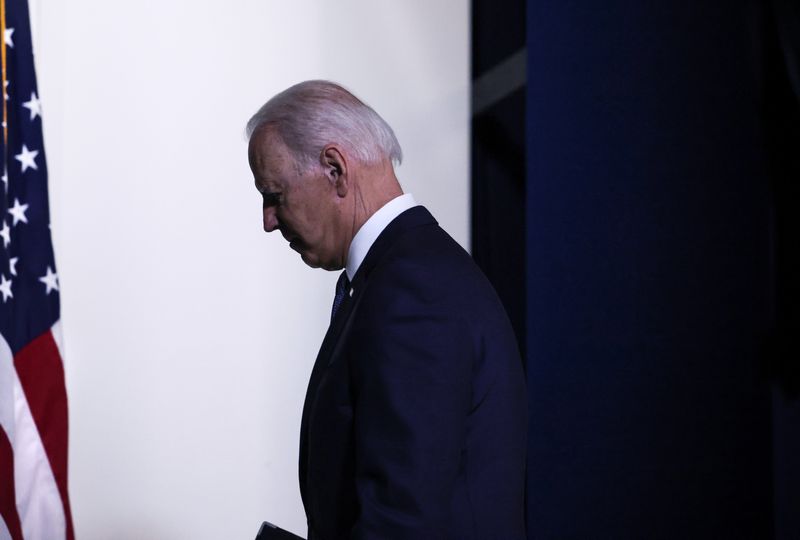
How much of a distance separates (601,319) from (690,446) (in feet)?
1.31

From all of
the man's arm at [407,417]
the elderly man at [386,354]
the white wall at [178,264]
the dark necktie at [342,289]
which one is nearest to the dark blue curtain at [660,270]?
the white wall at [178,264]

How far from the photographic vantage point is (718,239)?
219 cm

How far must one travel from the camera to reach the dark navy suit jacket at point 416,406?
830mm

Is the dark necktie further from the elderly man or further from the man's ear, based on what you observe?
the man's ear

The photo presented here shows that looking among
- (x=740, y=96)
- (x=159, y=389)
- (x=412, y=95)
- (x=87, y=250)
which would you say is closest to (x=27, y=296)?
(x=87, y=250)

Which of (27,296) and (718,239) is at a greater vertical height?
(718,239)

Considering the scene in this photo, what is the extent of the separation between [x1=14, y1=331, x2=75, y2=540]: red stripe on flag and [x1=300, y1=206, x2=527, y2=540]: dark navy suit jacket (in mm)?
1270

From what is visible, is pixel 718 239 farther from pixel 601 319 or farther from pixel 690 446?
pixel 690 446

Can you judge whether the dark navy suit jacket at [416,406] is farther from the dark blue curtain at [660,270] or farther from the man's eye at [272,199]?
the dark blue curtain at [660,270]

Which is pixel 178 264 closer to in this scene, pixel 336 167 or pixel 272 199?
pixel 272 199

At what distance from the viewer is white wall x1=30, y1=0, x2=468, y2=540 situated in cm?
222

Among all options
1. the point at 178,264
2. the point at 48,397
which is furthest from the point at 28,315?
the point at 178,264

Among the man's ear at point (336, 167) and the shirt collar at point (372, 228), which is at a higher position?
the man's ear at point (336, 167)

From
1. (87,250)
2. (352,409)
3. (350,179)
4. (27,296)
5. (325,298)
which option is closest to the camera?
(352,409)
